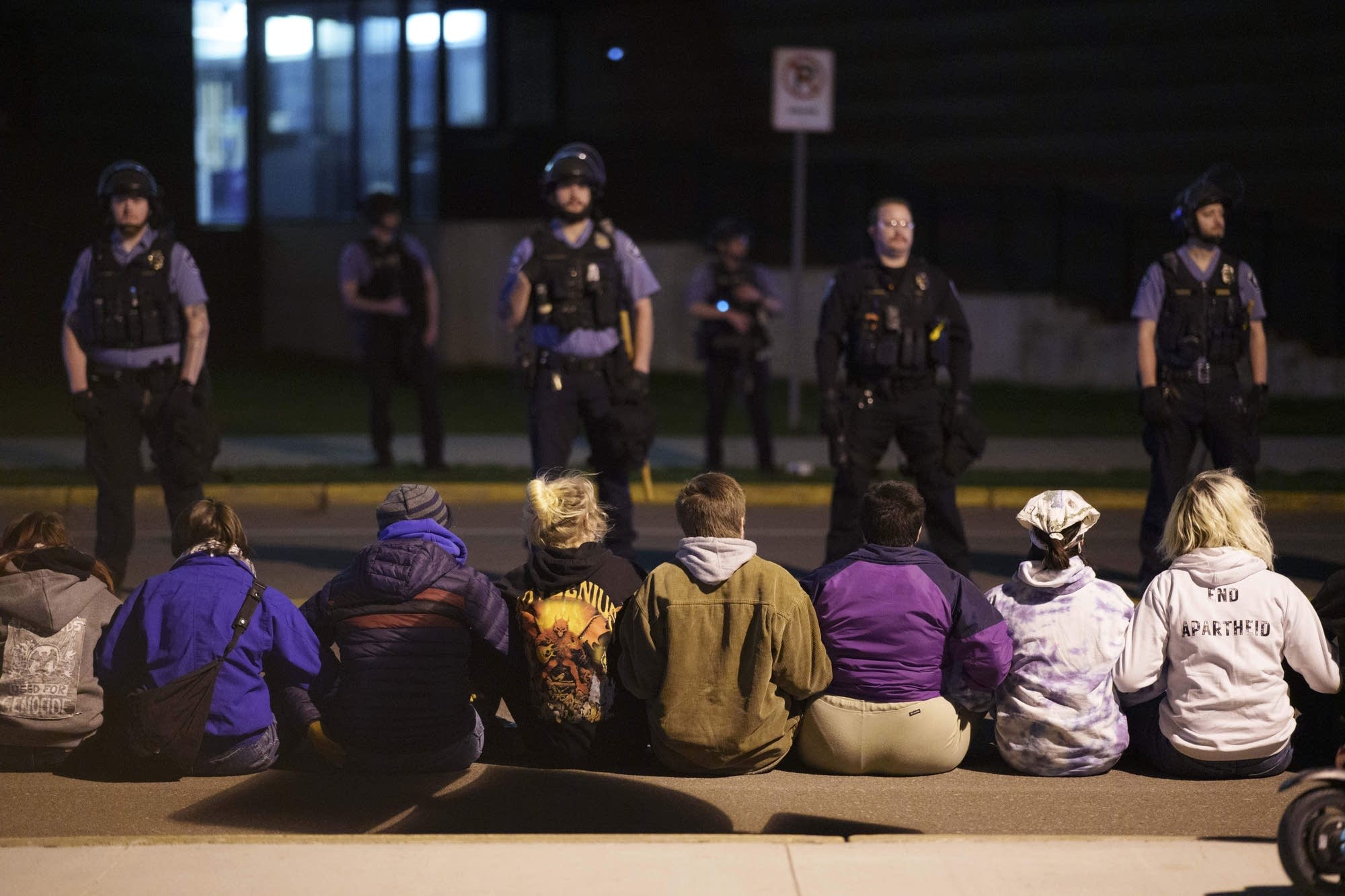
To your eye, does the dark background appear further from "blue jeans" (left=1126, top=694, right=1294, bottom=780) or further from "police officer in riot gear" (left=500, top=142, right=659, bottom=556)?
"blue jeans" (left=1126, top=694, right=1294, bottom=780)

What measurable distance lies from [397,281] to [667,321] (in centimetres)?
928

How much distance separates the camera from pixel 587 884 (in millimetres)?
4418

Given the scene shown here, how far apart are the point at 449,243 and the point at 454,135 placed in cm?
149

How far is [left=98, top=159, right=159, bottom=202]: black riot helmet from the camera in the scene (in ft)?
26.6

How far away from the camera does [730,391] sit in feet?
41.1

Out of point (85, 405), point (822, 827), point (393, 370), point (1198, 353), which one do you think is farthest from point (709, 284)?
point (822, 827)

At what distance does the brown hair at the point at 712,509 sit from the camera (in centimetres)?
547

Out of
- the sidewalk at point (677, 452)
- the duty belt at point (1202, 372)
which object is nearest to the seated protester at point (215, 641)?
the duty belt at point (1202, 372)

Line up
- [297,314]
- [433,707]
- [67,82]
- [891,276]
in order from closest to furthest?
[433,707]
[891,276]
[67,82]
[297,314]

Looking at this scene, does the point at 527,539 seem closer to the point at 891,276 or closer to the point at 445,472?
the point at 891,276

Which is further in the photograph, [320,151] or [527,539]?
[320,151]

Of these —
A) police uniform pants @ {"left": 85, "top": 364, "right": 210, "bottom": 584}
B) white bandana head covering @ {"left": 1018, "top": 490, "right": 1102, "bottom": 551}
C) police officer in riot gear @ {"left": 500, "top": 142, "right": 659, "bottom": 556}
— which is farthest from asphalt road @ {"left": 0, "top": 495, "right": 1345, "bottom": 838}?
police officer in riot gear @ {"left": 500, "top": 142, "right": 659, "bottom": 556}

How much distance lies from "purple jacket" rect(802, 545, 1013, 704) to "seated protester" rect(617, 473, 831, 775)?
117mm

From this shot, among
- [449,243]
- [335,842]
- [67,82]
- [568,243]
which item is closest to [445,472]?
[568,243]
